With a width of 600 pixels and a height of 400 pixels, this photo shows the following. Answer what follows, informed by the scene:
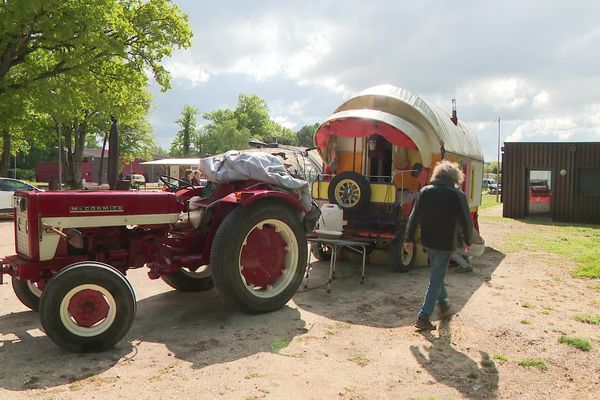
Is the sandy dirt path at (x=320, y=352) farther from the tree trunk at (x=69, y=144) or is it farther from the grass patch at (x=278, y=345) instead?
the tree trunk at (x=69, y=144)

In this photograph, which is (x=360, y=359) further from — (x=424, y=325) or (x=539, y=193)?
(x=539, y=193)

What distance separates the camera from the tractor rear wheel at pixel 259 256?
4684 mm

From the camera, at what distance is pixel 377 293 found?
242 inches

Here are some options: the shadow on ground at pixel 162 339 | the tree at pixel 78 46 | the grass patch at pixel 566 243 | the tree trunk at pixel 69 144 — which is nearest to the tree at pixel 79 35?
the tree at pixel 78 46

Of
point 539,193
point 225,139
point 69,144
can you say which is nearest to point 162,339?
point 539,193

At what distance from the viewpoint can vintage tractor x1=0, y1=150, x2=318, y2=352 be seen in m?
3.94

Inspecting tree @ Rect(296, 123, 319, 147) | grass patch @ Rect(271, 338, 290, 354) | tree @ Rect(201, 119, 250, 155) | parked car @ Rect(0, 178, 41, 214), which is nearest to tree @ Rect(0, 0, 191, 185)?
parked car @ Rect(0, 178, 41, 214)

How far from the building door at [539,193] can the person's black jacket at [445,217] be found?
15726mm

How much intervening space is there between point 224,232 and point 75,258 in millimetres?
1328

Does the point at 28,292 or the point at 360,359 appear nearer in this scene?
the point at 360,359

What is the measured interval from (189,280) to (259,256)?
1282 millimetres

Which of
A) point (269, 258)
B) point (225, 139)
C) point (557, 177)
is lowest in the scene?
point (269, 258)

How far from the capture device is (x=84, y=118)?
105ft

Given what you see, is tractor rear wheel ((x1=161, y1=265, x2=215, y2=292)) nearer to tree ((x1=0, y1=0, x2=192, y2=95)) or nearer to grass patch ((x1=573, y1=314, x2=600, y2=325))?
grass patch ((x1=573, y1=314, x2=600, y2=325))
